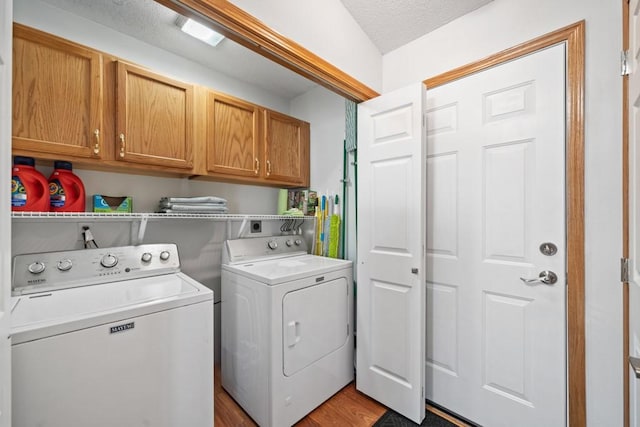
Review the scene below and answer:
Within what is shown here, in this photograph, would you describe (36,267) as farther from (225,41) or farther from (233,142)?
(225,41)

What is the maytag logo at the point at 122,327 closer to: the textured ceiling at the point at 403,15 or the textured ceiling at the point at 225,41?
the textured ceiling at the point at 225,41

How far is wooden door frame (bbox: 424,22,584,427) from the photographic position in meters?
1.24

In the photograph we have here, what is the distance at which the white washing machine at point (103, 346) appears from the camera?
940mm

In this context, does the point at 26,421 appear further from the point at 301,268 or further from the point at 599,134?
the point at 599,134

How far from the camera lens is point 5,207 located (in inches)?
27.0

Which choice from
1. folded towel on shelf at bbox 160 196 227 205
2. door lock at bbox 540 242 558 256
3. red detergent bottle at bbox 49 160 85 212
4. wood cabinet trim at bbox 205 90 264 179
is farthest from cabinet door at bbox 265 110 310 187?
door lock at bbox 540 242 558 256

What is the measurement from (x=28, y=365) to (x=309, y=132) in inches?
93.2

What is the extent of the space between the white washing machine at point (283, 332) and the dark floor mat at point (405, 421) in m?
0.37

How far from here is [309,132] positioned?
105 inches

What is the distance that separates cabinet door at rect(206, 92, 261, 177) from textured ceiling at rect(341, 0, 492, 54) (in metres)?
1.04

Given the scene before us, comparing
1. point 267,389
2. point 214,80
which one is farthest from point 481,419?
point 214,80

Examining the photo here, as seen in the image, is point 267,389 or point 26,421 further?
point 267,389

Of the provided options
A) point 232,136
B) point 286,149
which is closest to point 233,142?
point 232,136

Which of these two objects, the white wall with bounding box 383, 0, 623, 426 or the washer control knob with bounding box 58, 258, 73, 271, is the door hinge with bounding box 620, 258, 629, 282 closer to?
the white wall with bounding box 383, 0, 623, 426
